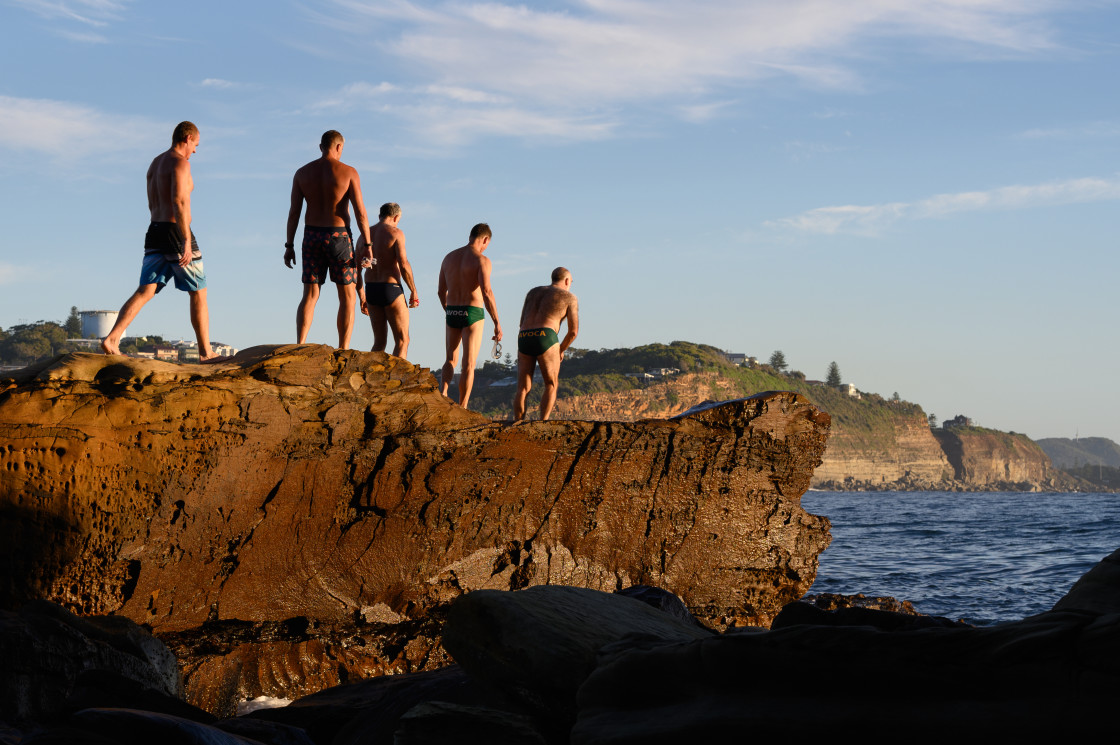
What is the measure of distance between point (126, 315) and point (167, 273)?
437mm

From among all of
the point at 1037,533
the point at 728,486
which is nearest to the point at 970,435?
the point at 1037,533

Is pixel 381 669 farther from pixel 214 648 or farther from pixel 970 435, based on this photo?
pixel 970 435

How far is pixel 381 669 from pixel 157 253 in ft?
12.1

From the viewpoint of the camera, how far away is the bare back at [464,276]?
9.69 meters

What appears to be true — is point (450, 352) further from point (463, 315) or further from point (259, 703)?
point (259, 703)

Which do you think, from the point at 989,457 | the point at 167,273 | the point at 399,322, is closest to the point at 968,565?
the point at 399,322

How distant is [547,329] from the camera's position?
32.2ft

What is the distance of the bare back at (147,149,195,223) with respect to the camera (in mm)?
7262

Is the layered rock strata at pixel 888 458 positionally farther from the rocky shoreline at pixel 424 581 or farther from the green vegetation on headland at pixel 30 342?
the rocky shoreline at pixel 424 581

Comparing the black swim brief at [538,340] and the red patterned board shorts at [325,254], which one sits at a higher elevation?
the red patterned board shorts at [325,254]

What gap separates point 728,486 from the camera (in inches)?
364

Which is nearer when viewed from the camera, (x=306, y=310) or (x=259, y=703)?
(x=259, y=703)

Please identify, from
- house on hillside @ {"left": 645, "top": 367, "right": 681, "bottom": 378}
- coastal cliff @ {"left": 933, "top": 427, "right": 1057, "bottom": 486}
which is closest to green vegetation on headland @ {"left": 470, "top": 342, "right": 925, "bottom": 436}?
house on hillside @ {"left": 645, "top": 367, "right": 681, "bottom": 378}

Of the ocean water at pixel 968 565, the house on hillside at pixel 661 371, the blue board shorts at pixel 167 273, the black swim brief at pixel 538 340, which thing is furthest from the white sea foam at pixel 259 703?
the house on hillside at pixel 661 371
